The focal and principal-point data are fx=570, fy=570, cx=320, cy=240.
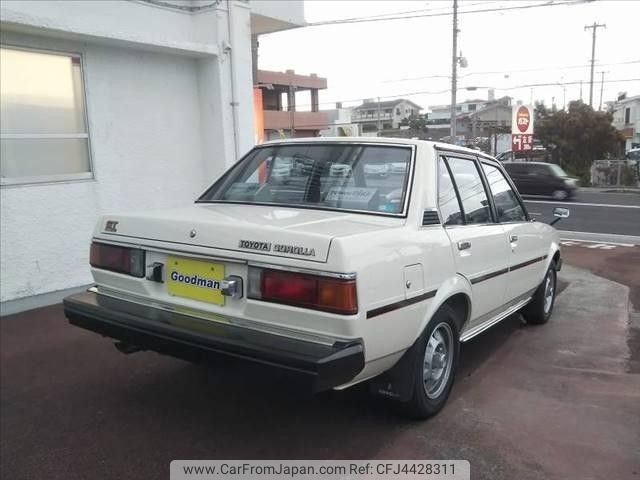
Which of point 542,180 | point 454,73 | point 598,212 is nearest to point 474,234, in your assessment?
point 598,212

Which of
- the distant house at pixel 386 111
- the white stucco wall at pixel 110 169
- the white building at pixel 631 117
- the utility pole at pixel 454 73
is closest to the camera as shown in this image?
the white stucco wall at pixel 110 169

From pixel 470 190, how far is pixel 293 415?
191 cm

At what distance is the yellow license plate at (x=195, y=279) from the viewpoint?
2.91 meters

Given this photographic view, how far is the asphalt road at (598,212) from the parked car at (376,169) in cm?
628

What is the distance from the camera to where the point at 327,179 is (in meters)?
3.55

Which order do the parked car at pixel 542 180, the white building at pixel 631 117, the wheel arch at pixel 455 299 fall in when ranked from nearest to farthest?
the wheel arch at pixel 455 299 → the parked car at pixel 542 180 → the white building at pixel 631 117

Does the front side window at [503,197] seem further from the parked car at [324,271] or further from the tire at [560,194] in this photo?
the tire at [560,194]

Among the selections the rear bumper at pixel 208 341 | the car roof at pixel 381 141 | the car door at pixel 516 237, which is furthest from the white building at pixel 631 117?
the rear bumper at pixel 208 341

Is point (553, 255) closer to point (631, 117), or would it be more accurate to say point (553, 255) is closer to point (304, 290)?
point (304, 290)

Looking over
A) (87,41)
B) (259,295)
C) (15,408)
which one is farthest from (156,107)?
(259,295)

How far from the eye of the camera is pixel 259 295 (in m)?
2.76

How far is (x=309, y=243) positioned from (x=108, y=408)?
1929 millimetres

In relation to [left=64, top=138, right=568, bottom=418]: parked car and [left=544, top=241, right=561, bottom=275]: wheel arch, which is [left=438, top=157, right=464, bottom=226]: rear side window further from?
[left=544, top=241, right=561, bottom=275]: wheel arch

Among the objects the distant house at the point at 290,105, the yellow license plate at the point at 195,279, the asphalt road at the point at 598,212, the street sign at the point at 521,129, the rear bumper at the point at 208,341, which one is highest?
the distant house at the point at 290,105
